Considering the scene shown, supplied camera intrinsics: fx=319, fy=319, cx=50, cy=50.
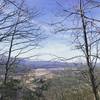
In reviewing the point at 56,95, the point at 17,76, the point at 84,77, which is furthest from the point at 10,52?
the point at 56,95

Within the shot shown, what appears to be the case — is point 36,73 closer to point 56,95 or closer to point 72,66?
point 72,66

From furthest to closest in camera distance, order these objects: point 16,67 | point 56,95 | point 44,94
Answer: point 56,95
point 44,94
point 16,67

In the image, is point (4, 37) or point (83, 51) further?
point (83, 51)

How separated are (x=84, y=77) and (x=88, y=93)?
1.15m

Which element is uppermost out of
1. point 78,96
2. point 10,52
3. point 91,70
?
point 10,52

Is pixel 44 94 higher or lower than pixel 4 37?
lower

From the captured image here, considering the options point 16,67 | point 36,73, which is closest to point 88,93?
point 36,73

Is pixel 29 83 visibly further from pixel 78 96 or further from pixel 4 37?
pixel 4 37

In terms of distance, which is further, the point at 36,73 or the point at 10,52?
the point at 36,73

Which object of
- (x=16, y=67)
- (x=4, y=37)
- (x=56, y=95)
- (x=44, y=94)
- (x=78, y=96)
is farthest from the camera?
(x=56, y=95)

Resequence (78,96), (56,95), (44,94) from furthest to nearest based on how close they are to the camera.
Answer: (56,95)
(44,94)
(78,96)

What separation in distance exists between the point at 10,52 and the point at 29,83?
4464 mm

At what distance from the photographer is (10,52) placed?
16.4 m

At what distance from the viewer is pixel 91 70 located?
16094 mm
